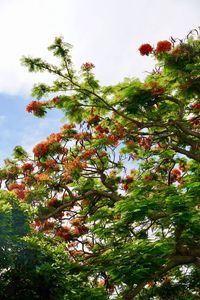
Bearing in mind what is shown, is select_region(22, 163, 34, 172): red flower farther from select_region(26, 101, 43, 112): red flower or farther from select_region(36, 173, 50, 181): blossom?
select_region(26, 101, 43, 112): red flower

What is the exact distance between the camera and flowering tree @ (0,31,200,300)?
930 cm

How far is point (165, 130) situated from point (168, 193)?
2963mm

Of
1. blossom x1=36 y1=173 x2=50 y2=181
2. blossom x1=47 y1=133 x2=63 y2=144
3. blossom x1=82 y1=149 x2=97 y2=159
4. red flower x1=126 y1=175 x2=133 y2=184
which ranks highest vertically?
blossom x1=47 y1=133 x2=63 y2=144

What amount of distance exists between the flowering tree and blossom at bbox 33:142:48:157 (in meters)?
0.03

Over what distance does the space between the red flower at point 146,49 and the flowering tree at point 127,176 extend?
0.8 inches

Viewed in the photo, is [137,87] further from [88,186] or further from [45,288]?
[45,288]

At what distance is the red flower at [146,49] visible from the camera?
457 inches

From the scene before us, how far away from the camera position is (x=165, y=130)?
42.1 feet

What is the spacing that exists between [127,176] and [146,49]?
463 centimetres

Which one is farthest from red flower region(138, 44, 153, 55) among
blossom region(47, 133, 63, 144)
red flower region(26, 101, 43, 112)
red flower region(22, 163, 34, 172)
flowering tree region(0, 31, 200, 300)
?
red flower region(22, 163, 34, 172)

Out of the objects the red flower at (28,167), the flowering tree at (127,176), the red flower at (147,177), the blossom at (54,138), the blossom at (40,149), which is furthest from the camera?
the red flower at (28,167)

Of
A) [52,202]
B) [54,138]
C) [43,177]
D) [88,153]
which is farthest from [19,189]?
[88,153]

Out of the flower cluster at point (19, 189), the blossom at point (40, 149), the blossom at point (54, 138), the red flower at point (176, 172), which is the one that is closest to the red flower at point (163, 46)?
the red flower at point (176, 172)

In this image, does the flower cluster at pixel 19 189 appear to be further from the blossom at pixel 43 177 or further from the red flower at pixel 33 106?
the red flower at pixel 33 106
